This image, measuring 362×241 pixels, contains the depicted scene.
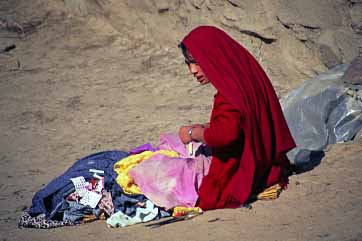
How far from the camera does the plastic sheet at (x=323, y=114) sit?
601 cm

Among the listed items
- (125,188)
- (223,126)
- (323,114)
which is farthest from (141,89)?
(223,126)

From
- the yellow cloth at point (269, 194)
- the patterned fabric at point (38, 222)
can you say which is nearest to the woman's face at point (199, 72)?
the yellow cloth at point (269, 194)

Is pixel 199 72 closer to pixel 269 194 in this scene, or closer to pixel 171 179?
pixel 171 179

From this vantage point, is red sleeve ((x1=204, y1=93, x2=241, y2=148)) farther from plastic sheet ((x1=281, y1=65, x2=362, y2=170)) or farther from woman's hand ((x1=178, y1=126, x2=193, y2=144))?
plastic sheet ((x1=281, y1=65, x2=362, y2=170))

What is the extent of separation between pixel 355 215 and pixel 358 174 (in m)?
0.86

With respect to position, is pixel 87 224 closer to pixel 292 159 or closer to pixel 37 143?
pixel 292 159

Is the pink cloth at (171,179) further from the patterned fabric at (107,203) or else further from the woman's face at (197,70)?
the woman's face at (197,70)

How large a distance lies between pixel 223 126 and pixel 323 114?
1911 millimetres

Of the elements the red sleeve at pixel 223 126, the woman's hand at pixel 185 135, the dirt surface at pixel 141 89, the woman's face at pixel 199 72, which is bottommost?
the dirt surface at pixel 141 89

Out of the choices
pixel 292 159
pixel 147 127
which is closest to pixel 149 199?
pixel 292 159

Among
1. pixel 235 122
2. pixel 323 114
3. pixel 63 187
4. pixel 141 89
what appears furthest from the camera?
pixel 141 89

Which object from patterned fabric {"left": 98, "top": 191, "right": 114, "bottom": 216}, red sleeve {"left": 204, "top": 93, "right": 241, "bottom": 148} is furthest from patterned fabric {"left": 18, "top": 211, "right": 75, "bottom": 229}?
red sleeve {"left": 204, "top": 93, "right": 241, "bottom": 148}

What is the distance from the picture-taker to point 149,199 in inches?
187

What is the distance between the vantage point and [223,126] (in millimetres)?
4488
